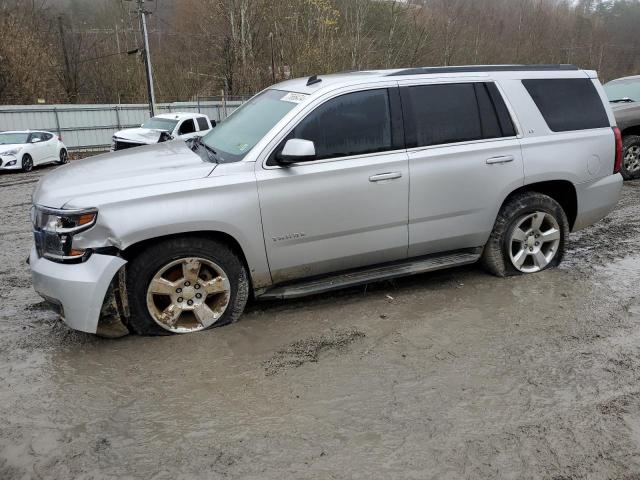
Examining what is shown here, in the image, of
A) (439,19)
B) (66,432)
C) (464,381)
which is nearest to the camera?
(66,432)

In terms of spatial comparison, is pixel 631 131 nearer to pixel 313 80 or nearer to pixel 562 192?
pixel 562 192

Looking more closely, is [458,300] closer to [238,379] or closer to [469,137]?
[469,137]

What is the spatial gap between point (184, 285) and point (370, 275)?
149 centimetres

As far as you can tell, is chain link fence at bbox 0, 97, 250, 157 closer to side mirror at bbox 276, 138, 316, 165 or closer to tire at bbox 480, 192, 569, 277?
side mirror at bbox 276, 138, 316, 165

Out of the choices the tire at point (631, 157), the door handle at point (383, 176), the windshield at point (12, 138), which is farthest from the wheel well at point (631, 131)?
the windshield at point (12, 138)

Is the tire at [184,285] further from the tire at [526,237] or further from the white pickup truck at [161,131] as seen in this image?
the white pickup truck at [161,131]

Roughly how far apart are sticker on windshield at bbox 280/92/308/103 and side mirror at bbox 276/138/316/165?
50cm

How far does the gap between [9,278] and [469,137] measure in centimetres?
468

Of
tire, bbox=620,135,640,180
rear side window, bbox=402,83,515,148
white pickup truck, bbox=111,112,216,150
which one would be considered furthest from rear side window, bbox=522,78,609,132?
white pickup truck, bbox=111,112,216,150

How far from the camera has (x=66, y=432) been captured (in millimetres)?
2998

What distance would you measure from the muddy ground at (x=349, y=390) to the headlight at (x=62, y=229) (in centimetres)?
73

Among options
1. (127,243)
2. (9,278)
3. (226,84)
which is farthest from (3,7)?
(127,243)

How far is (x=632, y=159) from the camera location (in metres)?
10.2

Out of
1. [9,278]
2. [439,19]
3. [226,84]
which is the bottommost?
[9,278]
